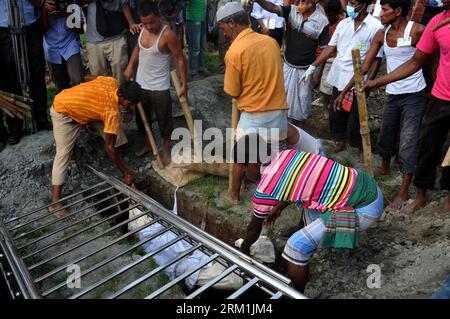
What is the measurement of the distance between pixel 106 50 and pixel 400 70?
11.1 feet

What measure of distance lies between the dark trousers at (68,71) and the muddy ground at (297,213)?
2.16ft

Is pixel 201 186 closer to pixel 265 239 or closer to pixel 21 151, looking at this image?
pixel 265 239

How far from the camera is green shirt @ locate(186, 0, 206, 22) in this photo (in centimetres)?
645

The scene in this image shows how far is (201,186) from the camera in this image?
4.58 meters

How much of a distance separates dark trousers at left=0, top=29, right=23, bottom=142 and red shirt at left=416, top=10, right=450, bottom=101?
13.2 feet

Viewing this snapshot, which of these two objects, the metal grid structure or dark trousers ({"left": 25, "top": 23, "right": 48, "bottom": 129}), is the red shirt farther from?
dark trousers ({"left": 25, "top": 23, "right": 48, "bottom": 129})

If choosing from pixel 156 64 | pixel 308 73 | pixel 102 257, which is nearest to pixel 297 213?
pixel 308 73

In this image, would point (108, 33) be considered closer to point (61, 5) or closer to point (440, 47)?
point (61, 5)

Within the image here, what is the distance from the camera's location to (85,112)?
12.8ft

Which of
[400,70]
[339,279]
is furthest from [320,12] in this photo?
[339,279]

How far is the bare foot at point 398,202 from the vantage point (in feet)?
12.5

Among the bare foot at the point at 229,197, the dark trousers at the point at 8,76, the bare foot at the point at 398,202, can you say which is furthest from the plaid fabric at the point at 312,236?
the dark trousers at the point at 8,76

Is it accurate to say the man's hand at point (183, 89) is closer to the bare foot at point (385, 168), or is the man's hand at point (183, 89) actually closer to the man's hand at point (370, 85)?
the man's hand at point (370, 85)

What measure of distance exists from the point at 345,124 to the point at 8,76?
12.5 feet
